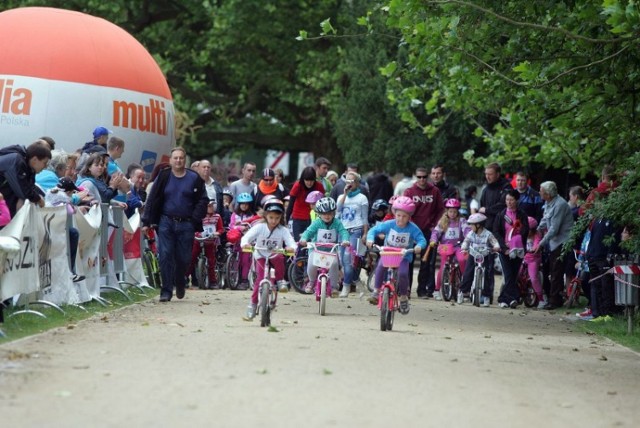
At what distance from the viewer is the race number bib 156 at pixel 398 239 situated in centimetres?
1631

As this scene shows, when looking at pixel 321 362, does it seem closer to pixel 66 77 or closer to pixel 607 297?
pixel 607 297

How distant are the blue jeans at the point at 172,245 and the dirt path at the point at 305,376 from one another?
2428mm

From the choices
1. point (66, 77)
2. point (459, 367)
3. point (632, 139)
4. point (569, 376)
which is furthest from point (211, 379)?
point (66, 77)

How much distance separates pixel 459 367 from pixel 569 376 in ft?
2.96

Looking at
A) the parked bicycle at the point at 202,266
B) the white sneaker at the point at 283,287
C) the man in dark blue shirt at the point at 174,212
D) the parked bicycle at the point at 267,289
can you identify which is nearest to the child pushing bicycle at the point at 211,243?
the parked bicycle at the point at 202,266

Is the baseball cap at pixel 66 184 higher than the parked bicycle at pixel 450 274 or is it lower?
higher

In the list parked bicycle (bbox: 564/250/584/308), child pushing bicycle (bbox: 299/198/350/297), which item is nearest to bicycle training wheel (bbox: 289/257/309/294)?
parked bicycle (bbox: 564/250/584/308)

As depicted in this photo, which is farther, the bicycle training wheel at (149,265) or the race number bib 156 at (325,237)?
the bicycle training wheel at (149,265)

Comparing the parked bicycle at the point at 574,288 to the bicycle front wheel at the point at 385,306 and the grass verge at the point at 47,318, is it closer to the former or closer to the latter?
the grass verge at the point at 47,318

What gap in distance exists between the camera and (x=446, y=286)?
2316cm

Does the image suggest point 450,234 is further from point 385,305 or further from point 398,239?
point 385,305

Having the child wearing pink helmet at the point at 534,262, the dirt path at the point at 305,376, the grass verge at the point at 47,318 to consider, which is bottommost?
the dirt path at the point at 305,376

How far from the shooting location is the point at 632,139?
1942cm

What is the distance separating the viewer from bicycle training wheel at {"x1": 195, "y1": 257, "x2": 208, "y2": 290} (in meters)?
23.5
